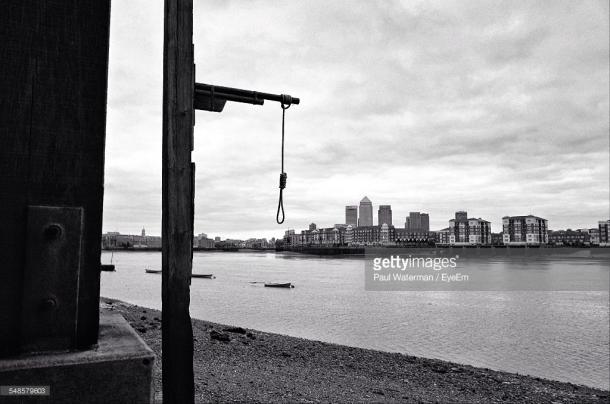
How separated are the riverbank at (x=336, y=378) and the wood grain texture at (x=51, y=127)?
4885mm

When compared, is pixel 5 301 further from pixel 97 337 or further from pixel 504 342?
pixel 504 342

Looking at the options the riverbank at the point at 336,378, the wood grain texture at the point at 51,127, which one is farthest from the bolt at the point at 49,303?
the riverbank at the point at 336,378

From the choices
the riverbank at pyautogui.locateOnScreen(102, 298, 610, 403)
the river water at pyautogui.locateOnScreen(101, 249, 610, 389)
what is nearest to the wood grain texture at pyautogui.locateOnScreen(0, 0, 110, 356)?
the riverbank at pyautogui.locateOnScreen(102, 298, 610, 403)

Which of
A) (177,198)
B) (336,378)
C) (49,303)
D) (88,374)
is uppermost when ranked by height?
(177,198)

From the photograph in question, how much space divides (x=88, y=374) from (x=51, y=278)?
0.44 m

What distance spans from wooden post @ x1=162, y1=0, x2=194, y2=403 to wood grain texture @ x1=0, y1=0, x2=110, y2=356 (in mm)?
643

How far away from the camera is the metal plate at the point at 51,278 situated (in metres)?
1.83

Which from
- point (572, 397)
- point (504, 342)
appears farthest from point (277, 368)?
point (504, 342)

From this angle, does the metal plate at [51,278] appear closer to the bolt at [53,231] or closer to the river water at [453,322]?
the bolt at [53,231]

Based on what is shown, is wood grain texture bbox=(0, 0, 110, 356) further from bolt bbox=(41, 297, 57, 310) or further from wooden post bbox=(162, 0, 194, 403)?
wooden post bbox=(162, 0, 194, 403)

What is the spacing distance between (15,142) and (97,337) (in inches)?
37.1

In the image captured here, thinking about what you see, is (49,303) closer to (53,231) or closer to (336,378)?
(53,231)

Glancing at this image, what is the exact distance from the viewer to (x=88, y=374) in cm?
181

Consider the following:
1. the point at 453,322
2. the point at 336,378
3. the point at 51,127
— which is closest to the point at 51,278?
the point at 51,127
